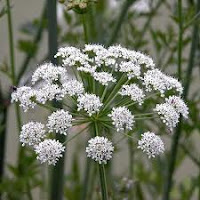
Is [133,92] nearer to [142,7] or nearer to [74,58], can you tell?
[74,58]

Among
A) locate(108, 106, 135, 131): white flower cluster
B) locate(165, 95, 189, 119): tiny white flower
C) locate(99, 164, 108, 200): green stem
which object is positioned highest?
locate(165, 95, 189, 119): tiny white flower

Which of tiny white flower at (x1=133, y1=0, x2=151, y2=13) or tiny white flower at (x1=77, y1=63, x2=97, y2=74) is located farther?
tiny white flower at (x1=133, y1=0, x2=151, y2=13)

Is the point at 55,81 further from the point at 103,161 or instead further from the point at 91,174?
the point at 91,174

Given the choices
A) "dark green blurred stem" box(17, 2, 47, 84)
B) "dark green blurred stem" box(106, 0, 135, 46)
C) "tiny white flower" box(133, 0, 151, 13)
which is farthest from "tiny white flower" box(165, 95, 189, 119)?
"tiny white flower" box(133, 0, 151, 13)

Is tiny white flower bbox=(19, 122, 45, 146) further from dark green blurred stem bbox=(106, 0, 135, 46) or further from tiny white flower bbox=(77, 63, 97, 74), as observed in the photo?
dark green blurred stem bbox=(106, 0, 135, 46)

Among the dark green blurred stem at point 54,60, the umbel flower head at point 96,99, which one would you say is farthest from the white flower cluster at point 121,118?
the dark green blurred stem at point 54,60

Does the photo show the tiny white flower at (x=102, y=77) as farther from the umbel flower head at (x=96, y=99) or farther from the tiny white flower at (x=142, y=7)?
the tiny white flower at (x=142, y=7)
